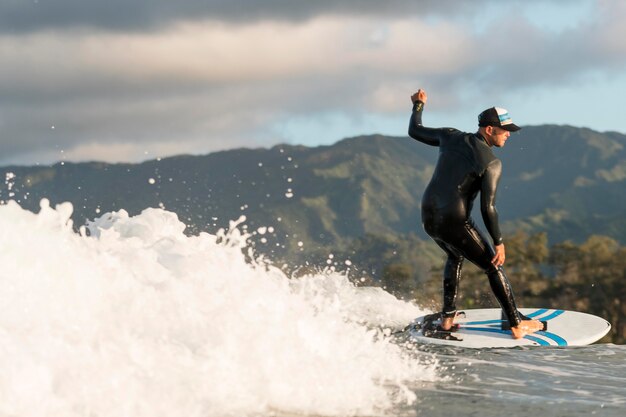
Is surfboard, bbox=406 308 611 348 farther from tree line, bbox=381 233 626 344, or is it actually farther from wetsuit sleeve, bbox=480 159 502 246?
tree line, bbox=381 233 626 344

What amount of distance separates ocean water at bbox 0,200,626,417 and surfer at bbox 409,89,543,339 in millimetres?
1690

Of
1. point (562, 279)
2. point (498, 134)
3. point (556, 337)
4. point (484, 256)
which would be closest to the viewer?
point (498, 134)

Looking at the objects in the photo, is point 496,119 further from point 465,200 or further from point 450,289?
point 450,289

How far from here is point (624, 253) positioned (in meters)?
76.4

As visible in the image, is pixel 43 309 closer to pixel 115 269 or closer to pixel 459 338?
pixel 115 269

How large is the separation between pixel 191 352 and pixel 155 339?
28cm

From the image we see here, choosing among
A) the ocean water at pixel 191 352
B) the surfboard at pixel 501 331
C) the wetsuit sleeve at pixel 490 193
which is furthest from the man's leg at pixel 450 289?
the ocean water at pixel 191 352

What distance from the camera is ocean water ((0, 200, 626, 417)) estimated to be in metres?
5.37

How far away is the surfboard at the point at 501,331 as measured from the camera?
963 cm

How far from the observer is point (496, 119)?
9375mm

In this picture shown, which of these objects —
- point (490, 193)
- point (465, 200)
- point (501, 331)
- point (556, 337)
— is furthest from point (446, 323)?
point (490, 193)

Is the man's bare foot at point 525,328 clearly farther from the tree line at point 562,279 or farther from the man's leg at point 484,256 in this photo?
the tree line at point 562,279

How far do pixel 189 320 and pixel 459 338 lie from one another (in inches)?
178

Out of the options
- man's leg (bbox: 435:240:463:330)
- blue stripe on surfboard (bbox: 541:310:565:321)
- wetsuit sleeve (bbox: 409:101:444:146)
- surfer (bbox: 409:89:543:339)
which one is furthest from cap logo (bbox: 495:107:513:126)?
blue stripe on surfboard (bbox: 541:310:565:321)
